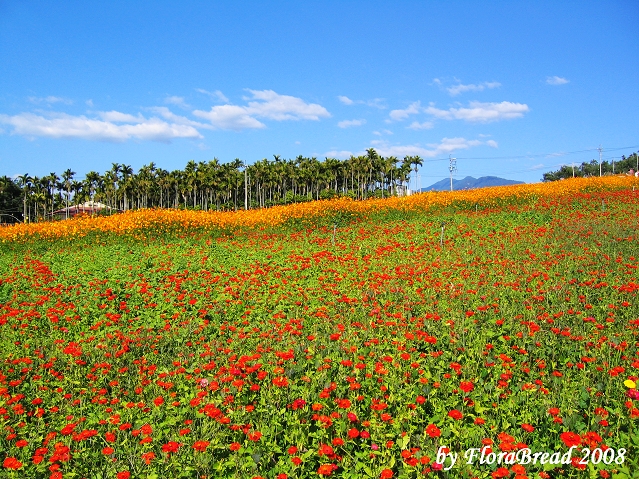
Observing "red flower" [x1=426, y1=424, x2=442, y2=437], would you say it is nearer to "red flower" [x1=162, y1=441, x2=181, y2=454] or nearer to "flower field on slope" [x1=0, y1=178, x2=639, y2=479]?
"flower field on slope" [x1=0, y1=178, x2=639, y2=479]

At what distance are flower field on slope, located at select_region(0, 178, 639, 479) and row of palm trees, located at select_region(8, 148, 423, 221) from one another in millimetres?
65073

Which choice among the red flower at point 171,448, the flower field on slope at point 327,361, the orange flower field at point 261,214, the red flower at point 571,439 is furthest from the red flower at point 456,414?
the orange flower field at point 261,214

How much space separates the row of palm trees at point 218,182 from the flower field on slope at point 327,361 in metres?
65.1

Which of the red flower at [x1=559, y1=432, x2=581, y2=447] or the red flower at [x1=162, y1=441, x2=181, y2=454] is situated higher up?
the red flower at [x1=559, y1=432, x2=581, y2=447]

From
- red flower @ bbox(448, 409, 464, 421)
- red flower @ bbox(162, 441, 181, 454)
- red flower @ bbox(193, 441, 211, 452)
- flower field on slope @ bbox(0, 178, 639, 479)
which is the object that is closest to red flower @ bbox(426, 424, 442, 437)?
flower field on slope @ bbox(0, 178, 639, 479)

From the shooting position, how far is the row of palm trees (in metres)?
78.5

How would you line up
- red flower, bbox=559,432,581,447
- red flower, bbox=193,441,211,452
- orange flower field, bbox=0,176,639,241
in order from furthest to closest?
orange flower field, bbox=0,176,639,241 → red flower, bbox=193,441,211,452 → red flower, bbox=559,432,581,447

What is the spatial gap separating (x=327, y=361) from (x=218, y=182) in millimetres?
76693

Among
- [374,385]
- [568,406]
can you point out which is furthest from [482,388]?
[374,385]

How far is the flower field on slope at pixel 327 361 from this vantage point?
3398mm

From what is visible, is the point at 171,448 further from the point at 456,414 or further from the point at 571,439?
the point at 571,439

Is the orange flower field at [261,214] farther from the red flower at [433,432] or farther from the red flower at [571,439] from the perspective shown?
the red flower at [571,439]

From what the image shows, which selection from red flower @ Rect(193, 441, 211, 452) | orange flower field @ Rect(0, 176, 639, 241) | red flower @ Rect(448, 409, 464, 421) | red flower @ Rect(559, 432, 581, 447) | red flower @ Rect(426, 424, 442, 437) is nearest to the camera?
red flower @ Rect(559, 432, 581, 447)

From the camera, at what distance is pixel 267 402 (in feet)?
13.6
